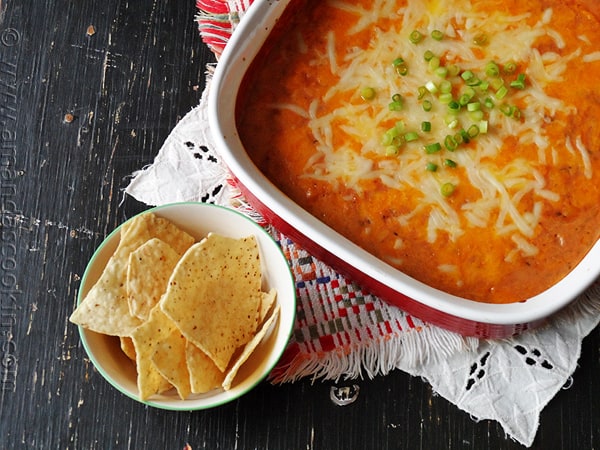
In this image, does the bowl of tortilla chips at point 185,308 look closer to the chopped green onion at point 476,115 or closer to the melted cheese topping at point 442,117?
the melted cheese topping at point 442,117

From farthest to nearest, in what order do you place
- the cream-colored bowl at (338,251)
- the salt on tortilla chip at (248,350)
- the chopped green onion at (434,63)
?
1. the chopped green onion at (434,63)
2. the salt on tortilla chip at (248,350)
3. the cream-colored bowl at (338,251)

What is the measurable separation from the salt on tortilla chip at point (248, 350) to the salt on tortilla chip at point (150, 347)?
0.18 m

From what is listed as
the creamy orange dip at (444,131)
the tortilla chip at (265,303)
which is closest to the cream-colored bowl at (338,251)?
the creamy orange dip at (444,131)

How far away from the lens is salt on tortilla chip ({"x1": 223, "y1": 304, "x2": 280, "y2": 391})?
240cm

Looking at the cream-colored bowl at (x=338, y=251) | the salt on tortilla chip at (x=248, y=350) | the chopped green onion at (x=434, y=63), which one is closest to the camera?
the cream-colored bowl at (x=338, y=251)

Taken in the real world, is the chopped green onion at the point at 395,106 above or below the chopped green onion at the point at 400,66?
below

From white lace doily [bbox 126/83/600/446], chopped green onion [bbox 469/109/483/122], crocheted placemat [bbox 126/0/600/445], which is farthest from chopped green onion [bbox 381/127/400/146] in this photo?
white lace doily [bbox 126/83/600/446]

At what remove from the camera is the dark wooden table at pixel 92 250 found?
8.58 ft

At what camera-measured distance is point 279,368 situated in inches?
104

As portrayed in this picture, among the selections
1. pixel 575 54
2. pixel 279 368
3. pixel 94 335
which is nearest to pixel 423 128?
pixel 575 54

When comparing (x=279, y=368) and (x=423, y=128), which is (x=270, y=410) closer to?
(x=279, y=368)

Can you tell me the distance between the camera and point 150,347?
2383mm

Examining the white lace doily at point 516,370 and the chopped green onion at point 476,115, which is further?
the white lace doily at point 516,370

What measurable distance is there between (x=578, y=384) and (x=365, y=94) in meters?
1.14
